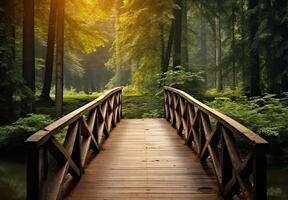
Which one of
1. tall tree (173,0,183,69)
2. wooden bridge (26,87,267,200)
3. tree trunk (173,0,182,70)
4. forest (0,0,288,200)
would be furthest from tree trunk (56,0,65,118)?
tall tree (173,0,183,69)

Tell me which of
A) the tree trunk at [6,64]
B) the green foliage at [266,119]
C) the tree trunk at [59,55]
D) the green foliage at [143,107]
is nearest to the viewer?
the green foliage at [266,119]

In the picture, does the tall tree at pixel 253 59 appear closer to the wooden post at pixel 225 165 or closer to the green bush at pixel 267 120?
the green bush at pixel 267 120

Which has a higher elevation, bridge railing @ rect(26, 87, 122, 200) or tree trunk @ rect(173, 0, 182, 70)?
tree trunk @ rect(173, 0, 182, 70)

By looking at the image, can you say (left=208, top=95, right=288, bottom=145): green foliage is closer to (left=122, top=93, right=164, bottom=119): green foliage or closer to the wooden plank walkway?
the wooden plank walkway

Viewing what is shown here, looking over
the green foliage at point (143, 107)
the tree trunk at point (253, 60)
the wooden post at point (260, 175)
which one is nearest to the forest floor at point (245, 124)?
the tree trunk at point (253, 60)

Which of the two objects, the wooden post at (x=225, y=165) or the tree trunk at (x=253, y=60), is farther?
the tree trunk at (x=253, y=60)

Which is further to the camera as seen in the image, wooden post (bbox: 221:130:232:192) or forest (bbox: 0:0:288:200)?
forest (bbox: 0:0:288:200)

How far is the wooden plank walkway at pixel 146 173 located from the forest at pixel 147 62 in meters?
2.46

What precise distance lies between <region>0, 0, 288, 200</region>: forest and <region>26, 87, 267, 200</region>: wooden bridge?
249 cm

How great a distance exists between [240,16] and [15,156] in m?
13.7

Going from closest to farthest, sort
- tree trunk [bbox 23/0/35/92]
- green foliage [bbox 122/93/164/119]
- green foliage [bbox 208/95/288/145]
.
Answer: green foliage [bbox 208/95/288/145] → tree trunk [bbox 23/0/35/92] → green foliage [bbox 122/93/164/119]

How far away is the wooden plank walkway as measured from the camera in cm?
541

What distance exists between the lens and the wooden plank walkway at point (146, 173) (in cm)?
541

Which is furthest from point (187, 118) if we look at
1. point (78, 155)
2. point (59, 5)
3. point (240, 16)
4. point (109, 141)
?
point (240, 16)
